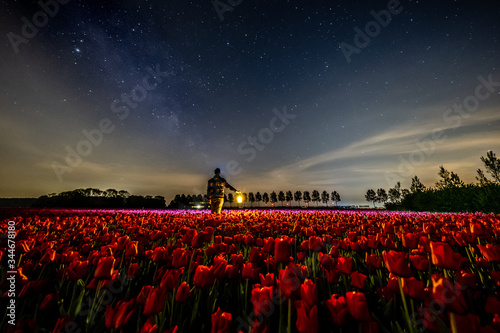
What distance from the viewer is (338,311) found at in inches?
61.4

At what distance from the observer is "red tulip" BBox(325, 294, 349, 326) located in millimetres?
1493

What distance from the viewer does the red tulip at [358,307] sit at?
1.44m

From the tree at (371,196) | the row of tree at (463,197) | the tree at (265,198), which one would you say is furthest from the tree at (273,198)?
the row of tree at (463,197)

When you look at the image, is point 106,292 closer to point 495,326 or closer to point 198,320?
point 198,320

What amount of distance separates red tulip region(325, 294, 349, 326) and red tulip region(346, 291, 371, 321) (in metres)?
0.04

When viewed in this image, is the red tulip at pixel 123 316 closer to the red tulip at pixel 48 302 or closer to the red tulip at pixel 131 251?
the red tulip at pixel 48 302

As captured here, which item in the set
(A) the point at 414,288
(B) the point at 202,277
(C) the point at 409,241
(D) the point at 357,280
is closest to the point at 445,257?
(A) the point at 414,288

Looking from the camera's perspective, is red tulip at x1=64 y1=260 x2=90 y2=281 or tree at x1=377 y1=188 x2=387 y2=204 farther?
tree at x1=377 y1=188 x2=387 y2=204

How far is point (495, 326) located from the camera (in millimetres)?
1334

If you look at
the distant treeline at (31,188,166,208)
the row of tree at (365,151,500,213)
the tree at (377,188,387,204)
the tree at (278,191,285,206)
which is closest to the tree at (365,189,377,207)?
the tree at (377,188,387,204)

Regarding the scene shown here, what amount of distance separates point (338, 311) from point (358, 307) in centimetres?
16

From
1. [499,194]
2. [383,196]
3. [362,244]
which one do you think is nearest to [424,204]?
[499,194]

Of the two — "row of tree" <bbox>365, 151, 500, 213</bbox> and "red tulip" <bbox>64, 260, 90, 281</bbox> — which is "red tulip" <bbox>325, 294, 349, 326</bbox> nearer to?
"red tulip" <bbox>64, 260, 90, 281</bbox>

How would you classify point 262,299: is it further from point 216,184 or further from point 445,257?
point 216,184
